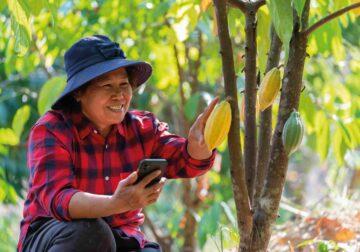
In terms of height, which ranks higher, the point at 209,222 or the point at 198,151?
the point at 198,151

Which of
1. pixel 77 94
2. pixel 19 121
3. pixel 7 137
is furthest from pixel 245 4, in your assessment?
pixel 19 121

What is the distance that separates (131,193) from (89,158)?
0.38 m

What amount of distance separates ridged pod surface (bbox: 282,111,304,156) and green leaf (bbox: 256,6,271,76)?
1.07 feet

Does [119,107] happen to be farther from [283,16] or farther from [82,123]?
[283,16]

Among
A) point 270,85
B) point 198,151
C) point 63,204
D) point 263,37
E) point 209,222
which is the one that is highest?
point 263,37

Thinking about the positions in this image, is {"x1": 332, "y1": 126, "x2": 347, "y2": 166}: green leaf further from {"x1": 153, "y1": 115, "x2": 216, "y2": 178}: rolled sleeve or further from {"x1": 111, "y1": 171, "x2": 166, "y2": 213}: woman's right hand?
{"x1": 111, "y1": 171, "x2": 166, "y2": 213}: woman's right hand

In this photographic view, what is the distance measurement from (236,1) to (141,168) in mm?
480

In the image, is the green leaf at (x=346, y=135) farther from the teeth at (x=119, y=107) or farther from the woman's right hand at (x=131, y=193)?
the woman's right hand at (x=131, y=193)

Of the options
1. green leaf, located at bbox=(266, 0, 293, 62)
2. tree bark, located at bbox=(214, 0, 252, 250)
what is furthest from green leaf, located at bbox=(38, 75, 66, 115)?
green leaf, located at bbox=(266, 0, 293, 62)

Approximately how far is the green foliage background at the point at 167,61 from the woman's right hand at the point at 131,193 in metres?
0.29

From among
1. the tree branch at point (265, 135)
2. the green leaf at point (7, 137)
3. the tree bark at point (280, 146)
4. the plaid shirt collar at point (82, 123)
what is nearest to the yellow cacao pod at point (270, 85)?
the tree bark at point (280, 146)

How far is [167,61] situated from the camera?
3867mm

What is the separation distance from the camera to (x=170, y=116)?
458 cm

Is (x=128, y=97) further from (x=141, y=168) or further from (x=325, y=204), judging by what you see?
(x=325, y=204)
